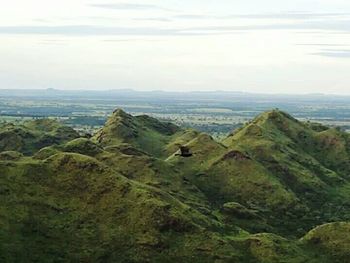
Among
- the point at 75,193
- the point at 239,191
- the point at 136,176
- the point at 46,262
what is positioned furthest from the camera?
the point at 239,191

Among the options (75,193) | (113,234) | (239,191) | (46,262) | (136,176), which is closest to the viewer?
(46,262)

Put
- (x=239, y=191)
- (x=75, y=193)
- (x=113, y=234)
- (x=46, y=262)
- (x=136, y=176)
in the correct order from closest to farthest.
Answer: (x=46, y=262)
(x=113, y=234)
(x=75, y=193)
(x=136, y=176)
(x=239, y=191)

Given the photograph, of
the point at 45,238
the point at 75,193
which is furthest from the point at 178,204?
the point at 45,238

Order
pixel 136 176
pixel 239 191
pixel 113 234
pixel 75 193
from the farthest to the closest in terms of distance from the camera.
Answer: pixel 239 191, pixel 136 176, pixel 75 193, pixel 113 234

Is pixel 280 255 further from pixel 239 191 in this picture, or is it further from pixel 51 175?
pixel 239 191

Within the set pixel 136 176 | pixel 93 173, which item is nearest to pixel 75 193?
pixel 93 173

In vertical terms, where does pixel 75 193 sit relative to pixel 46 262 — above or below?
above

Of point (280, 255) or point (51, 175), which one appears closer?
point (280, 255)

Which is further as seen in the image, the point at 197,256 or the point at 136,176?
the point at 136,176

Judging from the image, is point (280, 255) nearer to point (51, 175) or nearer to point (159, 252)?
point (159, 252)
